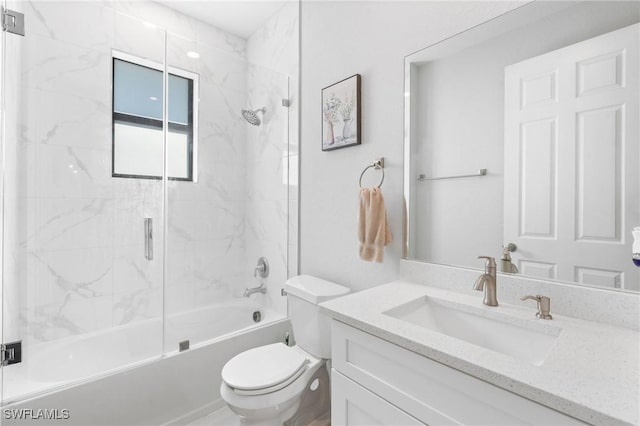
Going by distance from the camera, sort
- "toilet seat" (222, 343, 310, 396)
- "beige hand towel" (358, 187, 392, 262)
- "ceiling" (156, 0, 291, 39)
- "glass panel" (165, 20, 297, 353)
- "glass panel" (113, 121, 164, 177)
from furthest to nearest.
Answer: "ceiling" (156, 0, 291, 39), "glass panel" (165, 20, 297, 353), "glass panel" (113, 121, 164, 177), "beige hand towel" (358, 187, 392, 262), "toilet seat" (222, 343, 310, 396)

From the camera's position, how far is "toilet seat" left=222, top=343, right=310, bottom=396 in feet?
4.19

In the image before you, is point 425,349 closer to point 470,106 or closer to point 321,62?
point 470,106

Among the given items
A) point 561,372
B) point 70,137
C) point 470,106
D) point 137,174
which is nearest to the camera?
point 561,372

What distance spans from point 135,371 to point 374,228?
1.44m

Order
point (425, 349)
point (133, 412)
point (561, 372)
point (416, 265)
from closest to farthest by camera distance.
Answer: point (561, 372) → point (425, 349) → point (416, 265) → point (133, 412)

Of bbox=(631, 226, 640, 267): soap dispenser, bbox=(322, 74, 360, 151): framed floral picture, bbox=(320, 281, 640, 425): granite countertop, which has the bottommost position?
bbox=(320, 281, 640, 425): granite countertop

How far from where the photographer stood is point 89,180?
1.88 m

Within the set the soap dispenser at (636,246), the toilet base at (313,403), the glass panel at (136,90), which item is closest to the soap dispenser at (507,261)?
the soap dispenser at (636,246)

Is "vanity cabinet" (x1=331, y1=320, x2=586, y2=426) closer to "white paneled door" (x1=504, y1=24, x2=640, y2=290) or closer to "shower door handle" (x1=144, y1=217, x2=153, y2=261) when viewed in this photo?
"white paneled door" (x1=504, y1=24, x2=640, y2=290)

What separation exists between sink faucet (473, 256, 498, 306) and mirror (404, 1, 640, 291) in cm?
9

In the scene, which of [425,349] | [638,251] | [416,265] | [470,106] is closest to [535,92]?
[470,106]

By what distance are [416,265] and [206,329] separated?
1.52 m

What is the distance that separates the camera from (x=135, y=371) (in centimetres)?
157

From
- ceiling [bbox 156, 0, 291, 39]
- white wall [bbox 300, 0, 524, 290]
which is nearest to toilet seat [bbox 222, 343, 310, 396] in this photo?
white wall [bbox 300, 0, 524, 290]
